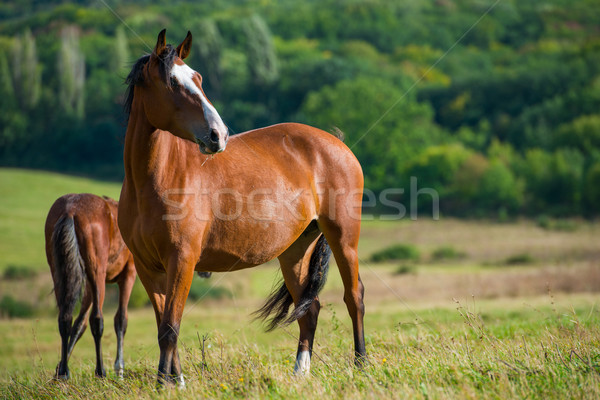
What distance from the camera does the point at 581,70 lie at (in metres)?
84.5

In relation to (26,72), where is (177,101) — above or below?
above

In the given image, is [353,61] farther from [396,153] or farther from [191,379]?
[191,379]

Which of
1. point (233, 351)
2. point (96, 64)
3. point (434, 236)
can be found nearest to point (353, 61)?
point (96, 64)

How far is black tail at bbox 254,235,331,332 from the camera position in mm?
6387

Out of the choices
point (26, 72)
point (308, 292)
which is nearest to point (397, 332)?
point (308, 292)

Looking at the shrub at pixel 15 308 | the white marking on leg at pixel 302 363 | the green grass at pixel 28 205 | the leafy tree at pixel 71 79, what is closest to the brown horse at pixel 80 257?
the white marking on leg at pixel 302 363

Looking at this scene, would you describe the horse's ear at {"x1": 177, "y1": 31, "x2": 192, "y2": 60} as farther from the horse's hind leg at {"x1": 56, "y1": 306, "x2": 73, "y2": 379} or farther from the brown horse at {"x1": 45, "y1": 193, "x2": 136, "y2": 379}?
the horse's hind leg at {"x1": 56, "y1": 306, "x2": 73, "y2": 379}

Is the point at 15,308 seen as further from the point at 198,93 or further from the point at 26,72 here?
the point at 26,72

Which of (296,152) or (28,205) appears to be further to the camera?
(28,205)

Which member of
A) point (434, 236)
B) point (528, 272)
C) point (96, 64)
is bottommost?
point (434, 236)

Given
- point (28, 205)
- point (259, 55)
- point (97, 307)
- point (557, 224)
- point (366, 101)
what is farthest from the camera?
point (259, 55)

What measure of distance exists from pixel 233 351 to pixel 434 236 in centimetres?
4005

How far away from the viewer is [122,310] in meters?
7.88

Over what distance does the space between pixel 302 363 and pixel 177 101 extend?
287cm
